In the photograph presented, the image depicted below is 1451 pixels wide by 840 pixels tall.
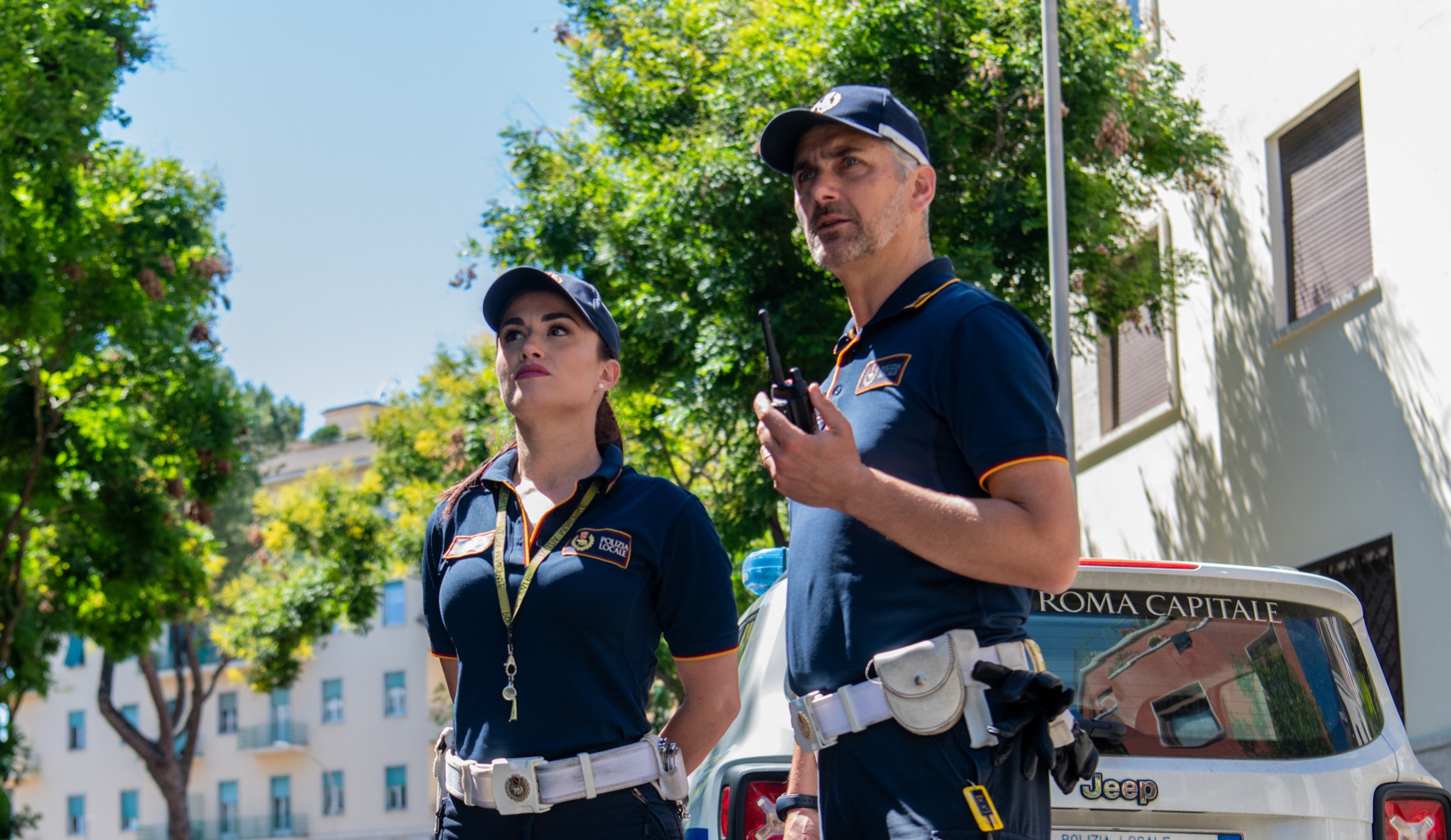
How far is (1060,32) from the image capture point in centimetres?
1379

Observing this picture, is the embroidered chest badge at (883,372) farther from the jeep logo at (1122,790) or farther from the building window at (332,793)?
the building window at (332,793)

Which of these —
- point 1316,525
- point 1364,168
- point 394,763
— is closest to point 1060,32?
point 1364,168

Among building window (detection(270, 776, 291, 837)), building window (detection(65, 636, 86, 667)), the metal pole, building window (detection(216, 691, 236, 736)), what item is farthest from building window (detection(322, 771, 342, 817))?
the metal pole

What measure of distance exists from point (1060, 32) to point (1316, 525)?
5.00m

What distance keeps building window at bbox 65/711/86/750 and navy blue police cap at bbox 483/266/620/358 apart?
59.2 metres

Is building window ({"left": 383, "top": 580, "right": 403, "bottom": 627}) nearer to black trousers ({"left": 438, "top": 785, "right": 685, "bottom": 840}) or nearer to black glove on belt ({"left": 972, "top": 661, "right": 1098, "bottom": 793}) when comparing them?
black trousers ({"left": 438, "top": 785, "right": 685, "bottom": 840})

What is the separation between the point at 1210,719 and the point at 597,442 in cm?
177

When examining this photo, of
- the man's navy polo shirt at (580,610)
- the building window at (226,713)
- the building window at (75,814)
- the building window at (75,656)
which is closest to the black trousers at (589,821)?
the man's navy polo shirt at (580,610)

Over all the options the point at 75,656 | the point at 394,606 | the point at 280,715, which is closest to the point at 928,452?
the point at 394,606

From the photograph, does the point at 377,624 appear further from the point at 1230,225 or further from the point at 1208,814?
the point at 1208,814

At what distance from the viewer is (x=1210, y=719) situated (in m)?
4.05

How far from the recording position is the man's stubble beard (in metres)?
2.88

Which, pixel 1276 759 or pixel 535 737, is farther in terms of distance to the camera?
pixel 1276 759

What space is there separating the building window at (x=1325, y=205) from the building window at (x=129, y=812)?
51.2 m
